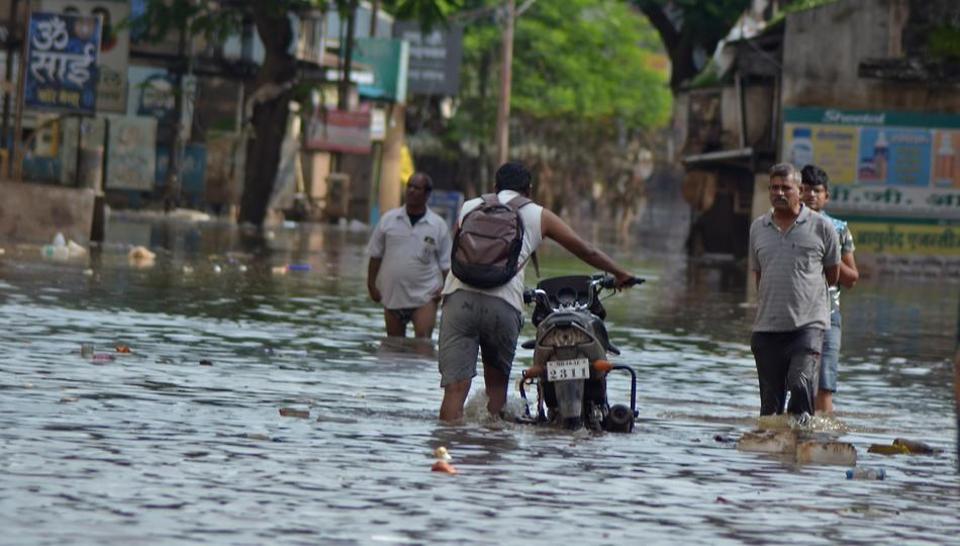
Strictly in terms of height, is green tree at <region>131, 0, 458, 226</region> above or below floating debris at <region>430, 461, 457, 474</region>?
above

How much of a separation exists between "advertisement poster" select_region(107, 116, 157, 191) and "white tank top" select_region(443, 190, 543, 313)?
48958 millimetres

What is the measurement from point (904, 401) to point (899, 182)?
26046 millimetres

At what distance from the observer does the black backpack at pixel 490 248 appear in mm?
12312

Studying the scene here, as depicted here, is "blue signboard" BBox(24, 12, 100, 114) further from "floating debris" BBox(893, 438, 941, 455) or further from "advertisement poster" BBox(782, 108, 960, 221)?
"floating debris" BBox(893, 438, 941, 455)

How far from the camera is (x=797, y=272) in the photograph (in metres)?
13.4

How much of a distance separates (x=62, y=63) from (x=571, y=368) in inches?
937

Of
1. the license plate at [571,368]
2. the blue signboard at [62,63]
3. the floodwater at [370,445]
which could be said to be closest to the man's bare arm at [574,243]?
the license plate at [571,368]

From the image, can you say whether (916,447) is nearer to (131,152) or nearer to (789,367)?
(789,367)

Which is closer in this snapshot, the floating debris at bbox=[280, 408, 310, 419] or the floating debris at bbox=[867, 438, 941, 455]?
the floating debris at bbox=[867, 438, 941, 455]

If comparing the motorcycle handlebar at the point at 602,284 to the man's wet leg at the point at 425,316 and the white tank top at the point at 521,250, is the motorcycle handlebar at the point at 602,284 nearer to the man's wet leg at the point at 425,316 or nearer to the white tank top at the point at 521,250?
the white tank top at the point at 521,250

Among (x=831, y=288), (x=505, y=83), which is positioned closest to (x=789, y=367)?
(x=831, y=288)

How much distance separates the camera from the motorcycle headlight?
1238cm

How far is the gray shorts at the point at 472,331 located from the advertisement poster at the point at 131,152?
161 ft

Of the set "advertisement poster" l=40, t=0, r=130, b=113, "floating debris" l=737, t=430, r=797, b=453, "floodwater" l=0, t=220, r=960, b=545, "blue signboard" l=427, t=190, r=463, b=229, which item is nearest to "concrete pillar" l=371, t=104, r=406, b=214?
"blue signboard" l=427, t=190, r=463, b=229
